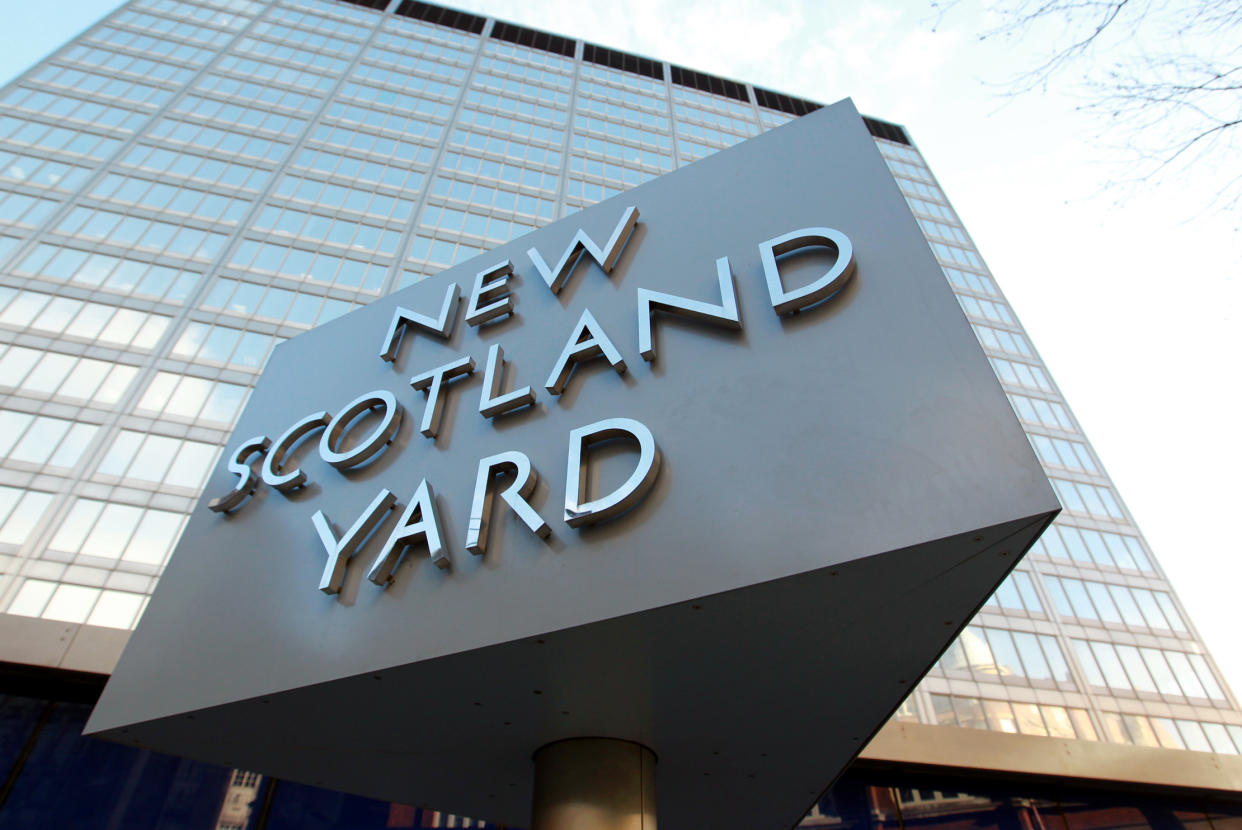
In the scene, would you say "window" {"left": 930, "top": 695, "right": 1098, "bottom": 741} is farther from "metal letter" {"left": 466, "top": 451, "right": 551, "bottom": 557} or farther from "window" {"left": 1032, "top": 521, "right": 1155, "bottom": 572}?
"metal letter" {"left": 466, "top": 451, "right": 551, "bottom": 557}

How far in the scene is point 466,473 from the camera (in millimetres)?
6371

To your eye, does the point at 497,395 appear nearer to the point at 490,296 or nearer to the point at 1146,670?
the point at 490,296

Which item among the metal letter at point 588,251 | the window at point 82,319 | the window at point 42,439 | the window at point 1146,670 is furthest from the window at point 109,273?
the window at point 1146,670

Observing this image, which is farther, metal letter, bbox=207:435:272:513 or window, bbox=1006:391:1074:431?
window, bbox=1006:391:1074:431

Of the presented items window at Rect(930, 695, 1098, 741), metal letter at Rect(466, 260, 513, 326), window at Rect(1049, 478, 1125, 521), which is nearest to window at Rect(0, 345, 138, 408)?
metal letter at Rect(466, 260, 513, 326)

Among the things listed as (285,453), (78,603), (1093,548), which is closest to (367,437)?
(285,453)

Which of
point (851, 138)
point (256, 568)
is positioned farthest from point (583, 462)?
point (851, 138)

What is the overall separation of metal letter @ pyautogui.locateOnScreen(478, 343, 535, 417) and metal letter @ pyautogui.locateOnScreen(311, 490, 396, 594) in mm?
1196

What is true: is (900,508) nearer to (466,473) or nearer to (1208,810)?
(466,473)

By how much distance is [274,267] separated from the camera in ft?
93.0

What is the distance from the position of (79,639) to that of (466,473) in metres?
9.79

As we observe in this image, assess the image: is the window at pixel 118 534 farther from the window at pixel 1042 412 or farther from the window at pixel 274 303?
the window at pixel 1042 412

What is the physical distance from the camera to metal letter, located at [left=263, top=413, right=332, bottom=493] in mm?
7402

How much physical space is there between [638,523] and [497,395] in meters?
2.42
